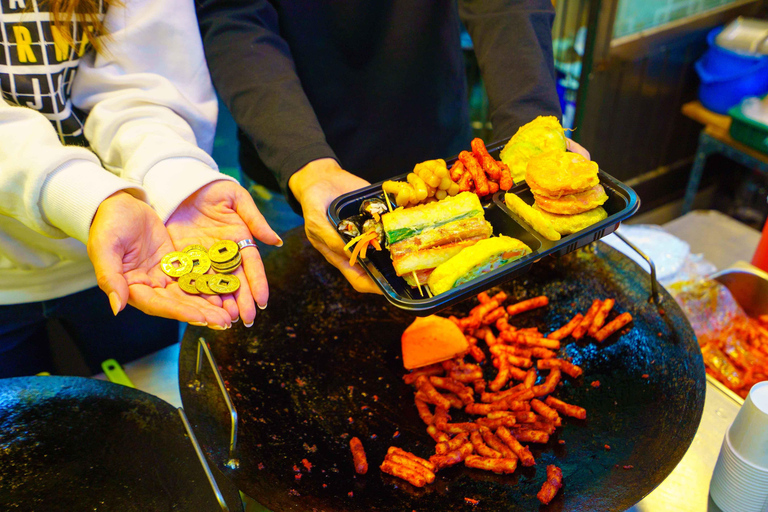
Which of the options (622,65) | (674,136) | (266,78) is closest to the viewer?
(266,78)

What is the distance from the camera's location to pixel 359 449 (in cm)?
160

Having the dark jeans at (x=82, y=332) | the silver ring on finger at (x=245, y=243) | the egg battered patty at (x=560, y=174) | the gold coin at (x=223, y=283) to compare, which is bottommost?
the dark jeans at (x=82, y=332)

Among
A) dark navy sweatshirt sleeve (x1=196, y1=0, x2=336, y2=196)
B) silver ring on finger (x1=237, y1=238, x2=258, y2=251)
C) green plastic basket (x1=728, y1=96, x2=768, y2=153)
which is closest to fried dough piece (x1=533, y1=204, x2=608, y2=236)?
dark navy sweatshirt sleeve (x1=196, y1=0, x2=336, y2=196)

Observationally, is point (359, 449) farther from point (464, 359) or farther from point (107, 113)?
point (107, 113)

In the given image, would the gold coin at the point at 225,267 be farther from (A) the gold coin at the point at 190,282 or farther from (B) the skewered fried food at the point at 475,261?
(B) the skewered fried food at the point at 475,261

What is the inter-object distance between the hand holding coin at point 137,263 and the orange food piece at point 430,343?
0.65 meters

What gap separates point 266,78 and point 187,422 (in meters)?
1.28

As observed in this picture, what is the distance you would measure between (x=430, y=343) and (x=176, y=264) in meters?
0.87

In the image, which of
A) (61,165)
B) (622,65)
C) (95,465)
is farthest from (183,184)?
(622,65)

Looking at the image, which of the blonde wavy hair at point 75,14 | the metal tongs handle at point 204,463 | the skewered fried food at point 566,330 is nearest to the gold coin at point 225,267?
the metal tongs handle at point 204,463

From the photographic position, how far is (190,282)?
160cm

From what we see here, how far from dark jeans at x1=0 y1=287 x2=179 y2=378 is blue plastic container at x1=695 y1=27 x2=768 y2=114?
414 centimetres

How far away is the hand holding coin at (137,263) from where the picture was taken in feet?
4.73

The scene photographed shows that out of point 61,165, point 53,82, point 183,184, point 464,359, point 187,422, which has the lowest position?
point 464,359
